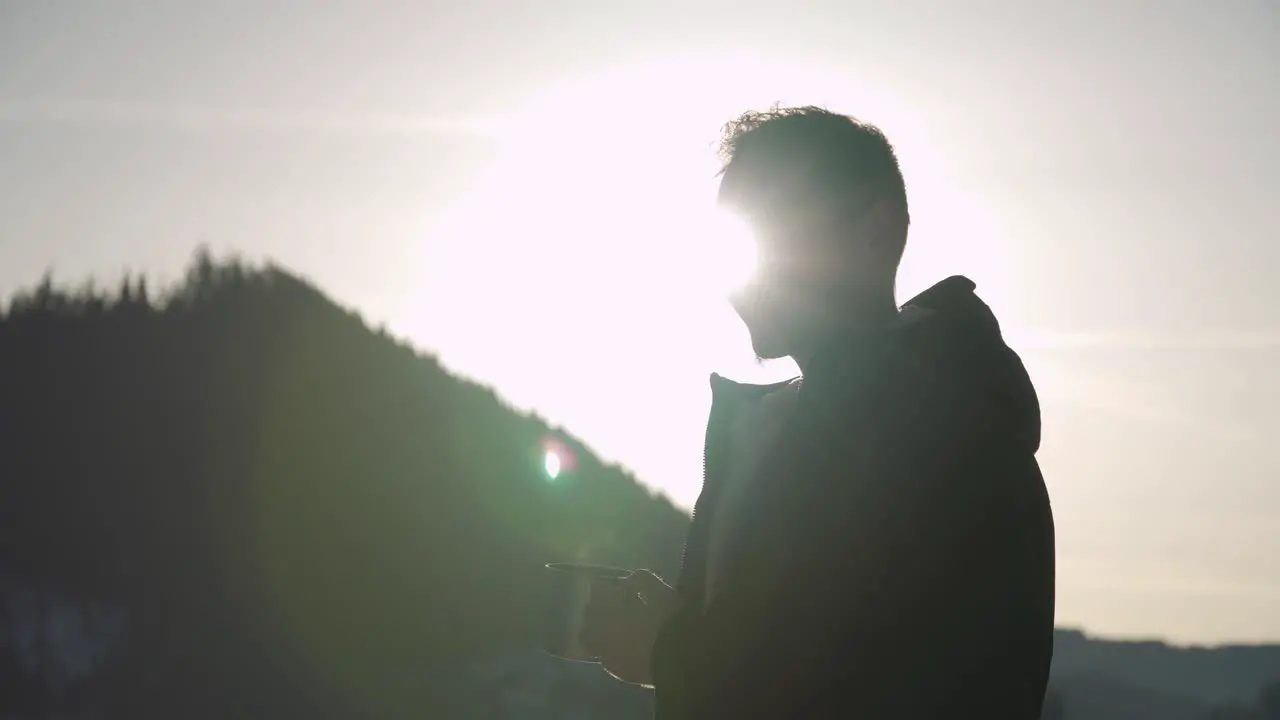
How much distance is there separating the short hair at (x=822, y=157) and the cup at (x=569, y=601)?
2.94 feet

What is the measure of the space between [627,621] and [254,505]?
17379mm

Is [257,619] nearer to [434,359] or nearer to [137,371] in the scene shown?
[137,371]

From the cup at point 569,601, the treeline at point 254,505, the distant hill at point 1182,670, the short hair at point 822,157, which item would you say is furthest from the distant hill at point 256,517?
the distant hill at point 1182,670

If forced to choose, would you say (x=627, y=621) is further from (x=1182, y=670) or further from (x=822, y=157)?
(x=1182, y=670)

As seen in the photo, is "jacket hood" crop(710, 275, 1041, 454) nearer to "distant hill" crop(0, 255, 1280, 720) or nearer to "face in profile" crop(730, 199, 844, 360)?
"face in profile" crop(730, 199, 844, 360)

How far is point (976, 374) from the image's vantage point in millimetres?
2014

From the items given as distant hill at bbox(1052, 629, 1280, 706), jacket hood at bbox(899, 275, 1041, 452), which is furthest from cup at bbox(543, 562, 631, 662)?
distant hill at bbox(1052, 629, 1280, 706)

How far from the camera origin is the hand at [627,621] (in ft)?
8.36

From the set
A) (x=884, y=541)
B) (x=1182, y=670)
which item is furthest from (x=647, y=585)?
(x=1182, y=670)

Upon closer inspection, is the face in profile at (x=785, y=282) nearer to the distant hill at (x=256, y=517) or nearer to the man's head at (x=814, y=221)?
the man's head at (x=814, y=221)

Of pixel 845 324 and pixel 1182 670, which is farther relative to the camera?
pixel 1182 670

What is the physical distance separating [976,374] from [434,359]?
2157 cm

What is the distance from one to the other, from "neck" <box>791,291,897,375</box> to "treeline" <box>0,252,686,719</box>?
53.1ft

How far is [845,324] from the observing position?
7.04 feet
